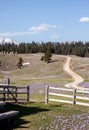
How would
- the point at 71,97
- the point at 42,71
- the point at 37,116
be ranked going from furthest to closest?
the point at 42,71 → the point at 71,97 → the point at 37,116

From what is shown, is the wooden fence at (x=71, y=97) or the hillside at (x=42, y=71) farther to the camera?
the hillside at (x=42, y=71)

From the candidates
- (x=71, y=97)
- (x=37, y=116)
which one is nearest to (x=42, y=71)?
(x=71, y=97)

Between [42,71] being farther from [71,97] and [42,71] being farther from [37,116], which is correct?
[37,116]

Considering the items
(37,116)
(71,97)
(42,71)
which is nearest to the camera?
(37,116)

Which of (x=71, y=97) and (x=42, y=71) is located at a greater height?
(x=71, y=97)

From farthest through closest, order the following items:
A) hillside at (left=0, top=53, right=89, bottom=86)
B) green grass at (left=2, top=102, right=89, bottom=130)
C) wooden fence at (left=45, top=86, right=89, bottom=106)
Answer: hillside at (left=0, top=53, right=89, bottom=86), wooden fence at (left=45, top=86, right=89, bottom=106), green grass at (left=2, top=102, right=89, bottom=130)

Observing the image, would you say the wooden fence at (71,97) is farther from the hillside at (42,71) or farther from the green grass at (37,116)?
the hillside at (42,71)

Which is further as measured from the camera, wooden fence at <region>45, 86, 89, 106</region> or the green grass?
wooden fence at <region>45, 86, 89, 106</region>

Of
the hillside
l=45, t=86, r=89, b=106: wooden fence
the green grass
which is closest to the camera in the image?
the green grass

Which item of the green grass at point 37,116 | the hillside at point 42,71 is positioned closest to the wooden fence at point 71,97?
the green grass at point 37,116

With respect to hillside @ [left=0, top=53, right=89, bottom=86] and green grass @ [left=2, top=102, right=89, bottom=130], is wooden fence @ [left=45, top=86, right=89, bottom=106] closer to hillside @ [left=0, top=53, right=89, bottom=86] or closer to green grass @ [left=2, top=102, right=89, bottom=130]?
green grass @ [left=2, top=102, right=89, bottom=130]

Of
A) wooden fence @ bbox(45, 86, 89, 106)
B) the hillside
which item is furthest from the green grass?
the hillside

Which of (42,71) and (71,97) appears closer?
(71,97)

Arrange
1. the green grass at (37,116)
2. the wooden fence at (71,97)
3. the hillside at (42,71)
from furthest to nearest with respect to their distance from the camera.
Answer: the hillside at (42,71) < the wooden fence at (71,97) < the green grass at (37,116)
